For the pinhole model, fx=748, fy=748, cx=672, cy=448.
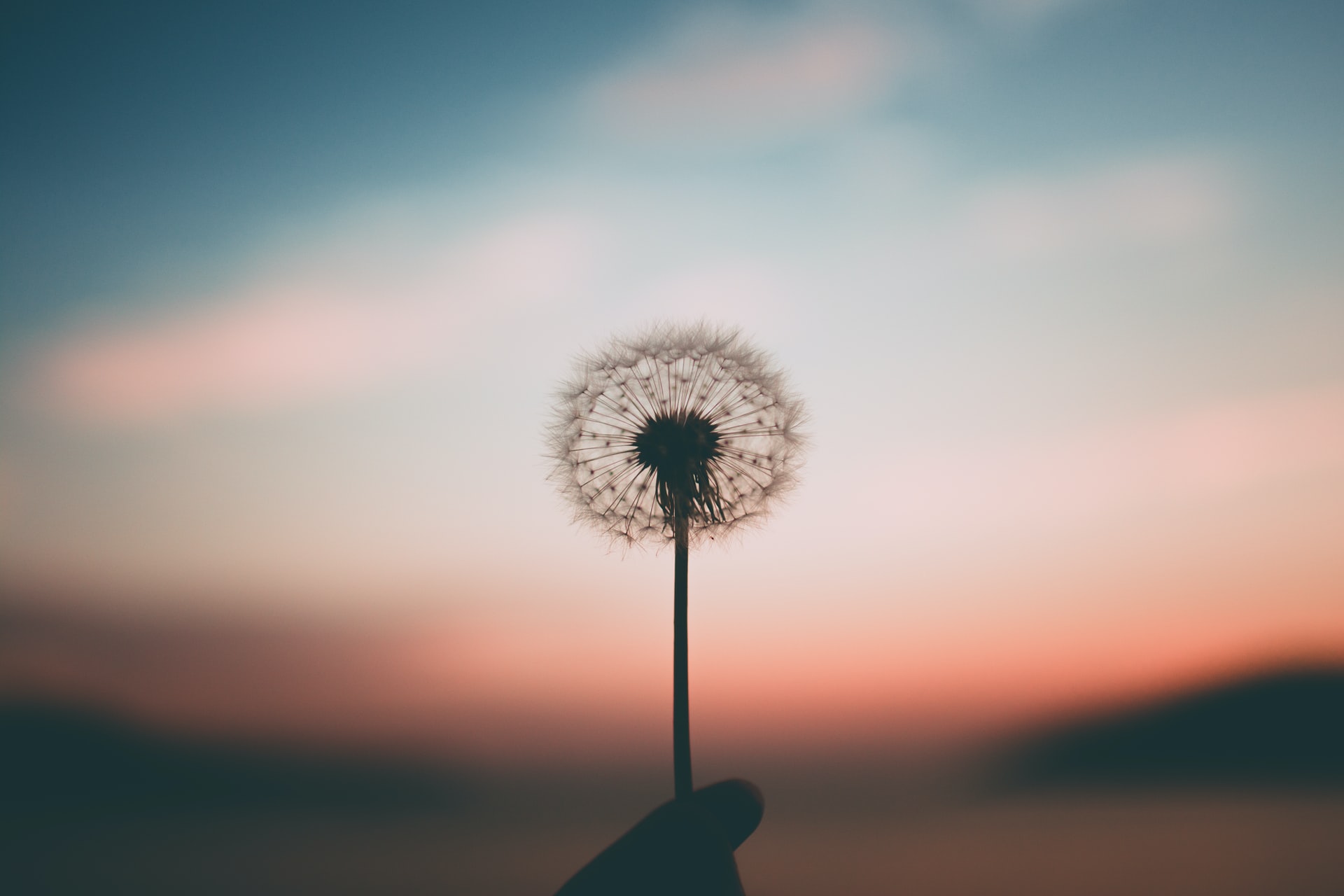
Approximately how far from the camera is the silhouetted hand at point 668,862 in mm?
5570

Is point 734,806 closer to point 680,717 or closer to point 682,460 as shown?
point 680,717

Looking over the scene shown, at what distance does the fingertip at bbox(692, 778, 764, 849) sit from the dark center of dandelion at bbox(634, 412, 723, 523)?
2642mm

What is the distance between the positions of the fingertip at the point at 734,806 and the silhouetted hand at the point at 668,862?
741 millimetres

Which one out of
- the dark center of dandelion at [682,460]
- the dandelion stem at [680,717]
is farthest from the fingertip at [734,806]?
the dark center of dandelion at [682,460]

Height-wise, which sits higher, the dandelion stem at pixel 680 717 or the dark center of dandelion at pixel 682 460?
the dark center of dandelion at pixel 682 460

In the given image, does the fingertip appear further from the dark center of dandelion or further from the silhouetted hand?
the dark center of dandelion

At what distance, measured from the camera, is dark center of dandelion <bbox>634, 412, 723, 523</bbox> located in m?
7.98

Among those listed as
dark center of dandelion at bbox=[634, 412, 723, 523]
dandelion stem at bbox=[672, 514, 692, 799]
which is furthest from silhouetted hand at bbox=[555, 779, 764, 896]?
dark center of dandelion at bbox=[634, 412, 723, 523]

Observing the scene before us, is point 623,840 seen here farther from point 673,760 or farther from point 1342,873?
point 1342,873

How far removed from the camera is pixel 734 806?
7.07 m

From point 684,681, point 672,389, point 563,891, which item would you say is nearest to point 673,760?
point 684,681

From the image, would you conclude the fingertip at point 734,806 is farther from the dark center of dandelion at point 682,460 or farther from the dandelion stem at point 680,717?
the dark center of dandelion at point 682,460

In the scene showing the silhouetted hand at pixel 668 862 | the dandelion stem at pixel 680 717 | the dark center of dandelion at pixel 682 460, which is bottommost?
the silhouetted hand at pixel 668 862

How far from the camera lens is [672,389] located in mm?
8406
